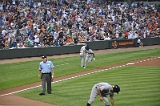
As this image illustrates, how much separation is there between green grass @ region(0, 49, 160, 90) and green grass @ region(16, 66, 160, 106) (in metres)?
2.17

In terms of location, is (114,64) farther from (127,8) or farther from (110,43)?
(127,8)

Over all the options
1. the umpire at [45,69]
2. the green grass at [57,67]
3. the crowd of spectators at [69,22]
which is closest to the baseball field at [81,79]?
the green grass at [57,67]

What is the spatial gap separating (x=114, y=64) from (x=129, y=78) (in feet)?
23.6

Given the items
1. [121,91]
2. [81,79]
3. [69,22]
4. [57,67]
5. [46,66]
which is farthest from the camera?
[69,22]

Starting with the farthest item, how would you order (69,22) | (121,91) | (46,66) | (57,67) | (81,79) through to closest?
(69,22) < (57,67) < (81,79) < (121,91) < (46,66)

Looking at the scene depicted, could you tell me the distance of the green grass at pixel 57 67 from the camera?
22859 millimetres

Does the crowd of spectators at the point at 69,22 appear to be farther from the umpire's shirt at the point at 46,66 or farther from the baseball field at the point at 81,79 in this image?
the umpire's shirt at the point at 46,66

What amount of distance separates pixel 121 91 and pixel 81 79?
15.1 feet

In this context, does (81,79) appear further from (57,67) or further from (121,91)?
(57,67)

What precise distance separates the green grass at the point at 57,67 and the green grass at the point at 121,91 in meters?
2.17

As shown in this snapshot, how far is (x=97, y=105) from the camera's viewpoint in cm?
1605

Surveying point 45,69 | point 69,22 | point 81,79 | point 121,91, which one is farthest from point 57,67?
point 69,22

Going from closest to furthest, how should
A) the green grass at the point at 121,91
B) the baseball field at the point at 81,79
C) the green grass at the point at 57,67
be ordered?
1. the green grass at the point at 121,91
2. the baseball field at the point at 81,79
3. the green grass at the point at 57,67

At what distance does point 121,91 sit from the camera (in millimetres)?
18656
